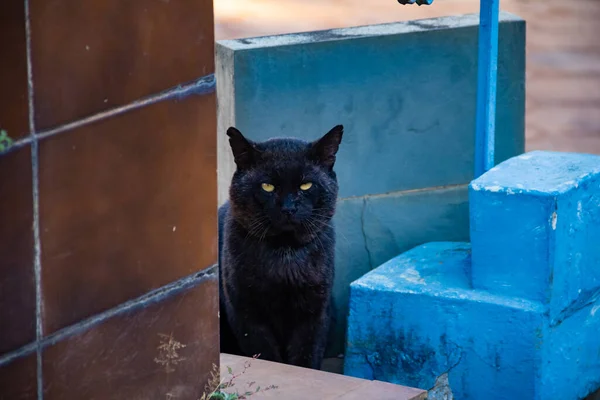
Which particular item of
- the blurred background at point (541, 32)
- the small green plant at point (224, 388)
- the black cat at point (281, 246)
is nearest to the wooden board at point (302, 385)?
the small green plant at point (224, 388)

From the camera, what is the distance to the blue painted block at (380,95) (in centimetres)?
497

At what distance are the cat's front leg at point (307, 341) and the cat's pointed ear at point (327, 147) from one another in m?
0.69

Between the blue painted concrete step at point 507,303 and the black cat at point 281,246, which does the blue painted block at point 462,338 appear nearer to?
the blue painted concrete step at point 507,303

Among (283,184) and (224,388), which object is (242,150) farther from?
(224,388)

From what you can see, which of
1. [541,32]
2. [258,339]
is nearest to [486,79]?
[258,339]

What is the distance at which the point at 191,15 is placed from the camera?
2.54m

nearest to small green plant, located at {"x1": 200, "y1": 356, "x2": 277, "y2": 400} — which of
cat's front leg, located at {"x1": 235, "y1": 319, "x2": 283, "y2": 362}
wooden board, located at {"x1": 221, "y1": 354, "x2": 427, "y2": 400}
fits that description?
wooden board, located at {"x1": 221, "y1": 354, "x2": 427, "y2": 400}

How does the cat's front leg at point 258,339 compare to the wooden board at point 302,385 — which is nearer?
the wooden board at point 302,385

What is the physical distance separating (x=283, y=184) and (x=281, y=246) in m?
0.31

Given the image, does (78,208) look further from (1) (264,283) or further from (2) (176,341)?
(1) (264,283)

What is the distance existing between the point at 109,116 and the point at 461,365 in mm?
2434

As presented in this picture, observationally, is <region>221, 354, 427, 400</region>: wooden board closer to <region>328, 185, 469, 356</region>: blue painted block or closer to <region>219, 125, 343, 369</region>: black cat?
<region>219, 125, 343, 369</region>: black cat

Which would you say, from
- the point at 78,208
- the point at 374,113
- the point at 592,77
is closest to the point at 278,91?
the point at 374,113

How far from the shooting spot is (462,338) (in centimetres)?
430
